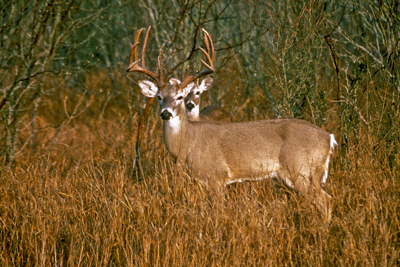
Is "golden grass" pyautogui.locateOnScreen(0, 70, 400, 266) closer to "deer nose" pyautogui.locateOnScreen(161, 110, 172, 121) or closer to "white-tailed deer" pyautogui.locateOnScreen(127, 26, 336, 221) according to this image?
"white-tailed deer" pyautogui.locateOnScreen(127, 26, 336, 221)

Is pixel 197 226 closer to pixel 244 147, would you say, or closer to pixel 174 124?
pixel 244 147

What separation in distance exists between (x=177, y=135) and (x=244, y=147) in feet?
2.25

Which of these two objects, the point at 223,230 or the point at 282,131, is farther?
the point at 282,131

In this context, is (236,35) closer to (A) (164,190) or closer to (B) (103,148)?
(B) (103,148)

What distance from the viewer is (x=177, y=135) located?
481 cm

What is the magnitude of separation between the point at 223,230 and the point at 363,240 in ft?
3.29

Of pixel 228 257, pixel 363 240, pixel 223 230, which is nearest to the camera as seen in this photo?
pixel 363 240

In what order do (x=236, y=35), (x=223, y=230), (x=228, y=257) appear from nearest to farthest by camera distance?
(x=228, y=257) → (x=223, y=230) → (x=236, y=35)

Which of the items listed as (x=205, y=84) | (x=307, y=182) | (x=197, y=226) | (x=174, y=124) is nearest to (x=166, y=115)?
(x=174, y=124)

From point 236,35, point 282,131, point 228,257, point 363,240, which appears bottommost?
point 228,257

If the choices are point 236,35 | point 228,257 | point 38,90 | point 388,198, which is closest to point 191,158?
point 228,257

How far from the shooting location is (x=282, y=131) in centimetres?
452

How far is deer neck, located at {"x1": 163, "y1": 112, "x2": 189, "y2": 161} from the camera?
15.7 ft

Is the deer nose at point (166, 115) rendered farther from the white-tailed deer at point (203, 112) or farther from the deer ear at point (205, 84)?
the deer ear at point (205, 84)
